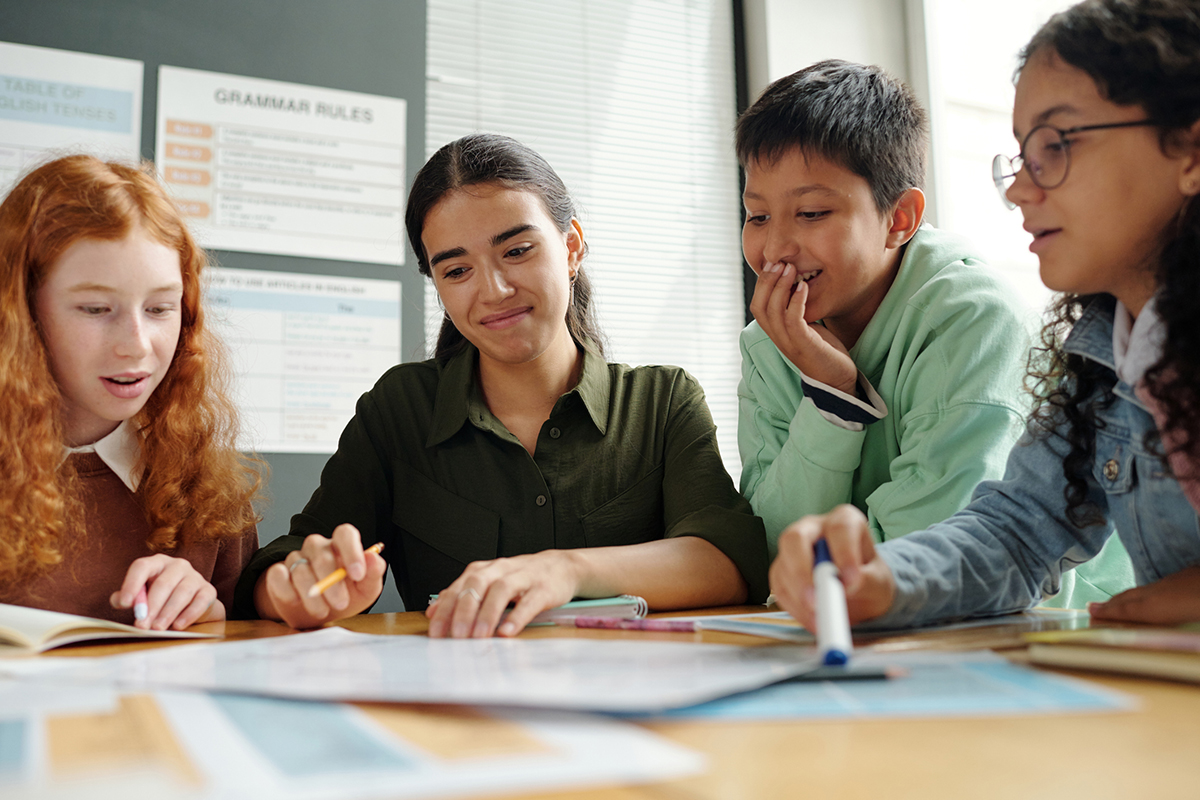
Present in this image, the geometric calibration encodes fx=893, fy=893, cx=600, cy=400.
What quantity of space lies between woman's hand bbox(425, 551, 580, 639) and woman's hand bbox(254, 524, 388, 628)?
77mm

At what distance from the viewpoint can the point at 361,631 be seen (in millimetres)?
865

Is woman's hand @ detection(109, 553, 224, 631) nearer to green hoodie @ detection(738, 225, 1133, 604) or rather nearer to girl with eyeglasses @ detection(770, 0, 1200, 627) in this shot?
girl with eyeglasses @ detection(770, 0, 1200, 627)

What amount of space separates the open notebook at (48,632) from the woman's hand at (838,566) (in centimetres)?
55

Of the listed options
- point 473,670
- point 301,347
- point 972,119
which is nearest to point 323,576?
point 473,670

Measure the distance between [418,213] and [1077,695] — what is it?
3.87ft

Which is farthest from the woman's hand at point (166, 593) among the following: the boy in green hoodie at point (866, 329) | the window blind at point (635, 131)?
the window blind at point (635, 131)

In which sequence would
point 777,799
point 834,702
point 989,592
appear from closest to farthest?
point 777,799
point 834,702
point 989,592

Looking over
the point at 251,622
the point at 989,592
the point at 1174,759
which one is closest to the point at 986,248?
the point at 989,592

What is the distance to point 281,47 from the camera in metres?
2.40

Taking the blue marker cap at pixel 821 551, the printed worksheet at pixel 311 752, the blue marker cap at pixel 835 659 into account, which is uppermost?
the blue marker cap at pixel 821 551

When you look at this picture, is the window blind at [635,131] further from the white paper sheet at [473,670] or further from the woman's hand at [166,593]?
the white paper sheet at [473,670]

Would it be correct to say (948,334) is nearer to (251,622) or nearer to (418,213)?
(418,213)

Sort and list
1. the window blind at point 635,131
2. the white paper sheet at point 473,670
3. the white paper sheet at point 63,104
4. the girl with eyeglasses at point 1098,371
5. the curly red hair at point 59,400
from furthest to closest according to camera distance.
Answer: the window blind at point 635,131 → the white paper sheet at point 63,104 → the curly red hair at point 59,400 → the girl with eyeglasses at point 1098,371 → the white paper sheet at point 473,670

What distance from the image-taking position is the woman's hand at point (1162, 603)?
0.70m
